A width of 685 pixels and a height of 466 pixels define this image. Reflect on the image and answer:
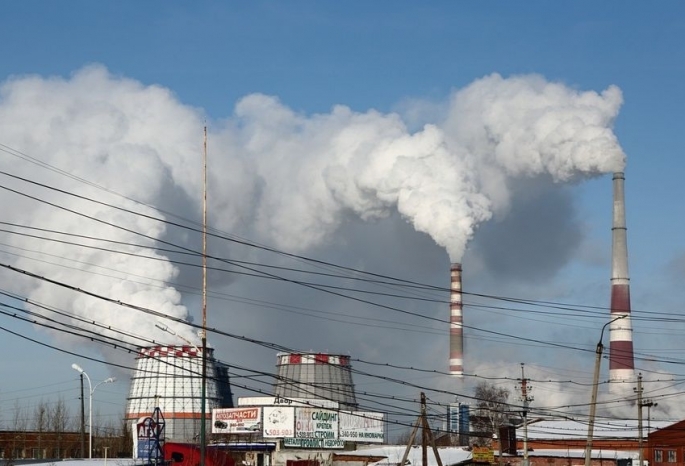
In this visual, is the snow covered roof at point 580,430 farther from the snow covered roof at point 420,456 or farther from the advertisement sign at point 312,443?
the advertisement sign at point 312,443

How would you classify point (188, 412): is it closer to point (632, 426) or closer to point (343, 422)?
point (343, 422)

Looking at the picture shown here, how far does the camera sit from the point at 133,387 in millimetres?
105938

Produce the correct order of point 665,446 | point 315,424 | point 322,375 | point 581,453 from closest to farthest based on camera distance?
point 581,453, point 665,446, point 315,424, point 322,375

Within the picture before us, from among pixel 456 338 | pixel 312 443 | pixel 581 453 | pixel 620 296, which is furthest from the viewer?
pixel 456 338

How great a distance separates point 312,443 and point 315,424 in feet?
5.43

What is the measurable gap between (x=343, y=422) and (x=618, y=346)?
2851cm

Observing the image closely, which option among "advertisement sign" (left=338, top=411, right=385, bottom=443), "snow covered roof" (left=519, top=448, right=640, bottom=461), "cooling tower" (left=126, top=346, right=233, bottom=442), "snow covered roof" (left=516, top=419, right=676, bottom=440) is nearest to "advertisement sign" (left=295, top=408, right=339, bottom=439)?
"advertisement sign" (left=338, top=411, right=385, bottom=443)

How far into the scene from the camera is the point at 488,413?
119 m

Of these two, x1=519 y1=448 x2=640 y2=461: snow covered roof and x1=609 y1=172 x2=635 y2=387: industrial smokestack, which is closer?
x1=519 y1=448 x2=640 y2=461: snow covered roof

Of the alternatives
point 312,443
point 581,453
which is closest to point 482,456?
point 581,453

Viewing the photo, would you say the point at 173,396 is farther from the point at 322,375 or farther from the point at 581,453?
the point at 581,453

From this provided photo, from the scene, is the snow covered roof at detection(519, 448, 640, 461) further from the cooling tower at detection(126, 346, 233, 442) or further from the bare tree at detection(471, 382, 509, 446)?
the cooling tower at detection(126, 346, 233, 442)

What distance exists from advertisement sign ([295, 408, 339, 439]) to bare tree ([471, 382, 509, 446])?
13.7 meters

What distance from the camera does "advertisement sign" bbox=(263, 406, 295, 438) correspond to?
86938mm
